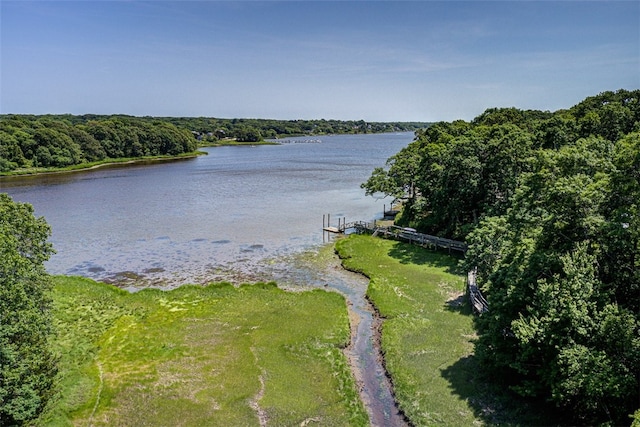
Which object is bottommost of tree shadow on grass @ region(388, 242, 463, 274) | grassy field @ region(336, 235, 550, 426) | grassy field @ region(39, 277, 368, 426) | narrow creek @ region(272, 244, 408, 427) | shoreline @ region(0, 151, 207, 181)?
narrow creek @ region(272, 244, 408, 427)

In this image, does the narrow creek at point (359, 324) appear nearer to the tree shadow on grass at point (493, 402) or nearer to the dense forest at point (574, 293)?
the tree shadow on grass at point (493, 402)

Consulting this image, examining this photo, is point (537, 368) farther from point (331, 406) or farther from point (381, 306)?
point (381, 306)

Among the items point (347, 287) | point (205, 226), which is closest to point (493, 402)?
point (347, 287)

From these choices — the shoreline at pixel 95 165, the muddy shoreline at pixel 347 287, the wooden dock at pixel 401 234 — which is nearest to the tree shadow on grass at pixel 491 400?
the muddy shoreline at pixel 347 287

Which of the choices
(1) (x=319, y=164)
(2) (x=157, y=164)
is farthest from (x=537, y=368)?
(2) (x=157, y=164)

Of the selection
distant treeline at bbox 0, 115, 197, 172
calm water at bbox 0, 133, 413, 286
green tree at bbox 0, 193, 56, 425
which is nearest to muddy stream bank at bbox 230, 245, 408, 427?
calm water at bbox 0, 133, 413, 286

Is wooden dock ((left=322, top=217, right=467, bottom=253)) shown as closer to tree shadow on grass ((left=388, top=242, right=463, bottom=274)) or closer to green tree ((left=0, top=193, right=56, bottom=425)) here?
tree shadow on grass ((left=388, top=242, right=463, bottom=274))
